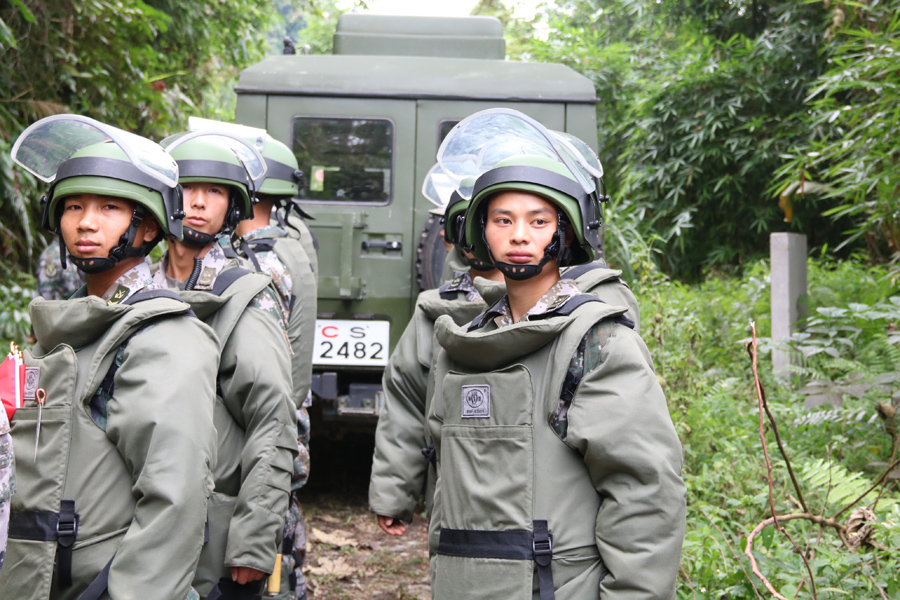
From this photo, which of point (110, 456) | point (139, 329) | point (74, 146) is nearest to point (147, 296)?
point (139, 329)

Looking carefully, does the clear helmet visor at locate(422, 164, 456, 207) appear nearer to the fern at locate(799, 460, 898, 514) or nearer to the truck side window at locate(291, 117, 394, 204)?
the fern at locate(799, 460, 898, 514)

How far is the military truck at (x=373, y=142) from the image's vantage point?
619cm

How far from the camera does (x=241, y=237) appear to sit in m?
4.21

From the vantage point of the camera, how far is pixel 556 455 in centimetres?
222

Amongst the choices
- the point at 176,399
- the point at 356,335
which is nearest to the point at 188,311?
the point at 176,399

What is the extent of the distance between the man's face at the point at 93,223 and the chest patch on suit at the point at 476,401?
3.39ft

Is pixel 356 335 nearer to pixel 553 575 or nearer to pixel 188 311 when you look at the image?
pixel 188 311

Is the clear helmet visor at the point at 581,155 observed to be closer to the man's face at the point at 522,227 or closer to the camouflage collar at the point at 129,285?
the man's face at the point at 522,227

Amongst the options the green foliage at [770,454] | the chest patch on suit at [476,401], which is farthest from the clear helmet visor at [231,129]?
the green foliage at [770,454]

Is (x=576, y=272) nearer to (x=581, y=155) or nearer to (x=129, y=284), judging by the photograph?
(x=581, y=155)

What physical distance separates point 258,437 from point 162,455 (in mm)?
912

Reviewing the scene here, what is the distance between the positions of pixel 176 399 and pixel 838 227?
11.5 m

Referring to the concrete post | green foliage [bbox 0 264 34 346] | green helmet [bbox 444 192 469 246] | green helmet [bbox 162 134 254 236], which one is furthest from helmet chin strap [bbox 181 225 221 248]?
the concrete post

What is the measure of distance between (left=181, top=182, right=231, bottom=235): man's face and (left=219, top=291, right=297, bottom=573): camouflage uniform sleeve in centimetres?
51
